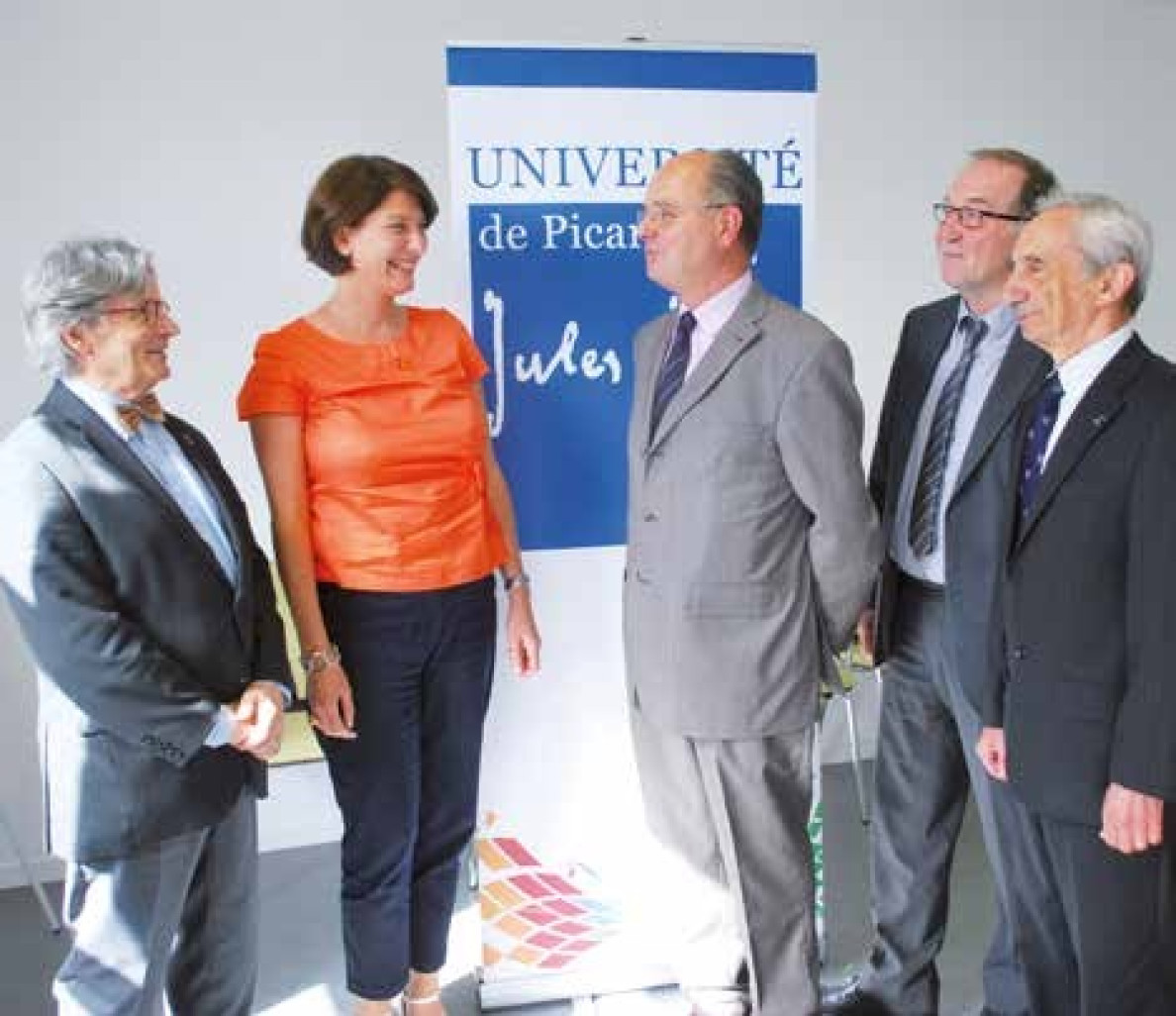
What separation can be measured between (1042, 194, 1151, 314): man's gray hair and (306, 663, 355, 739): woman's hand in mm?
1507

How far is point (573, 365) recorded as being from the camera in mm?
2545

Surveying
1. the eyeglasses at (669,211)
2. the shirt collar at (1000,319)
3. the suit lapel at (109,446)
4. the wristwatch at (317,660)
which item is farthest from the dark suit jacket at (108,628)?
the shirt collar at (1000,319)

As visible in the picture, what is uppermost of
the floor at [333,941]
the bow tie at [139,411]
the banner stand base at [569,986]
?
the bow tie at [139,411]

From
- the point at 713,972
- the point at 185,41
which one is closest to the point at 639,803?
the point at 713,972

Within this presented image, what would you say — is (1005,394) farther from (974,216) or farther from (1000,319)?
(974,216)

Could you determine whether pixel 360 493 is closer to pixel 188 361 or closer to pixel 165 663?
pixel 165 663

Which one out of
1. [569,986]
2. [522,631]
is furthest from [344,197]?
[569,986]

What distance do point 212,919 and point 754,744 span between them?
1.02 metres

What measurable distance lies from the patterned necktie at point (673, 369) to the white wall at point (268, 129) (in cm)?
79

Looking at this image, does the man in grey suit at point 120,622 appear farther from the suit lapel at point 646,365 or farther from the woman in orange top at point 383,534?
the suit lapel at point 646,365

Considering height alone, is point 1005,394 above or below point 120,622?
above

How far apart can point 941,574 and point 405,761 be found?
115cm

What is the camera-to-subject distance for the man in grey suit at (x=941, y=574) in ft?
7.02

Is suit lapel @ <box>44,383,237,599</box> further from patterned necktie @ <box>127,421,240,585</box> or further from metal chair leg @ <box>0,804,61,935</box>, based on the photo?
metal chair leg @ <box>0,804,61,935</box>
